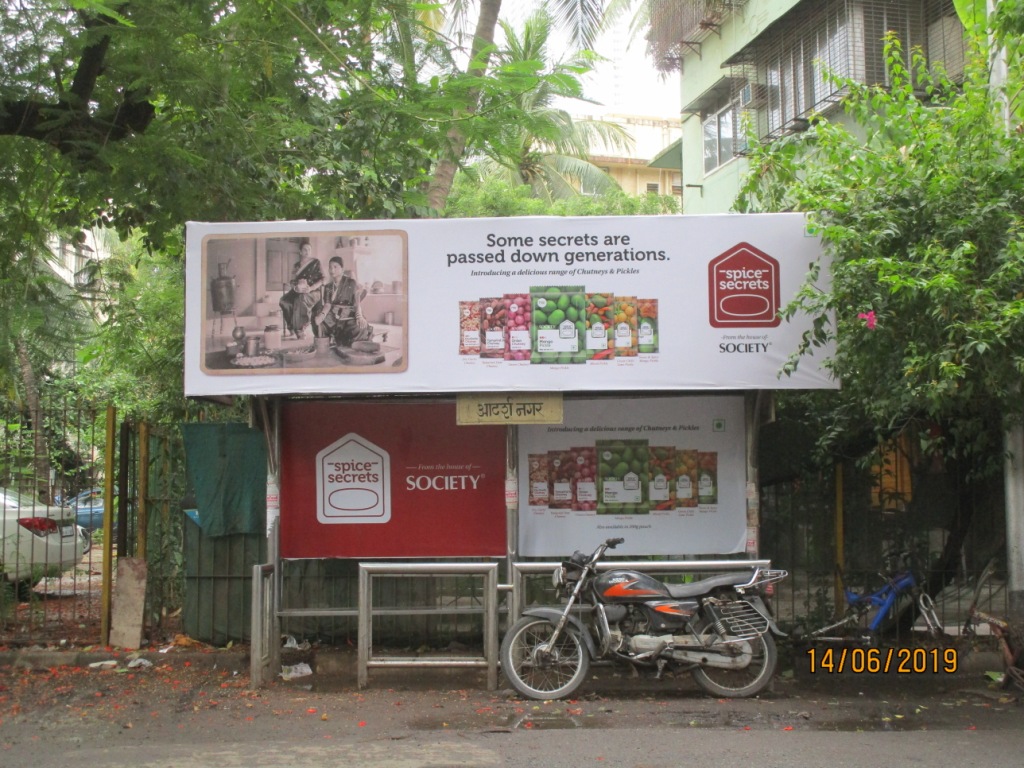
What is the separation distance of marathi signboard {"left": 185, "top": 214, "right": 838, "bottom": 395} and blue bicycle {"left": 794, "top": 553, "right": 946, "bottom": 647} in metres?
2.13

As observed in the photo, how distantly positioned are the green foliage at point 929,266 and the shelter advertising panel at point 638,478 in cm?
120

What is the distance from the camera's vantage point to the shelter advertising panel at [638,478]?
8.19 meters

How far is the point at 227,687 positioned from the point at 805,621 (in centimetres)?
482

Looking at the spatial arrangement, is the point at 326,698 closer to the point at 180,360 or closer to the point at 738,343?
the point at 738,343

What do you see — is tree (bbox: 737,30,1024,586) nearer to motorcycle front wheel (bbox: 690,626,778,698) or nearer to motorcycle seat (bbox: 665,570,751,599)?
motorcycle seat (bbox: 665,570,751,599)

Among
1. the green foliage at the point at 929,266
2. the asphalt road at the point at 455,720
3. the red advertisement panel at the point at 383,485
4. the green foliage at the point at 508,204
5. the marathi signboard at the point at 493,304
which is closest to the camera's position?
the asphalt road at the point at 455,720

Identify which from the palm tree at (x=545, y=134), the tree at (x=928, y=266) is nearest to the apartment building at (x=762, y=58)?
the palm tree at (x=545, y=134)

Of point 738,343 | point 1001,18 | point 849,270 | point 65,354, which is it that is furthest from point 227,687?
point 1001,18

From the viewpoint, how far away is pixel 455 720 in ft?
22.5

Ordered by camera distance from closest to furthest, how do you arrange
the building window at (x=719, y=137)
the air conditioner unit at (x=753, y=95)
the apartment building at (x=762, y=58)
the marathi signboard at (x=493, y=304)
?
1. the marathi signboard at (x=493, y=304)
2. the apartment building at (x=762, y=58)
3. the air conditioner unit at (x=753, y=95)
4. the building window at (x=719, y=137)

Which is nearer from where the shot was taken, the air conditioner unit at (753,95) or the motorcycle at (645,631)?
the motorcycle at (645,631)
